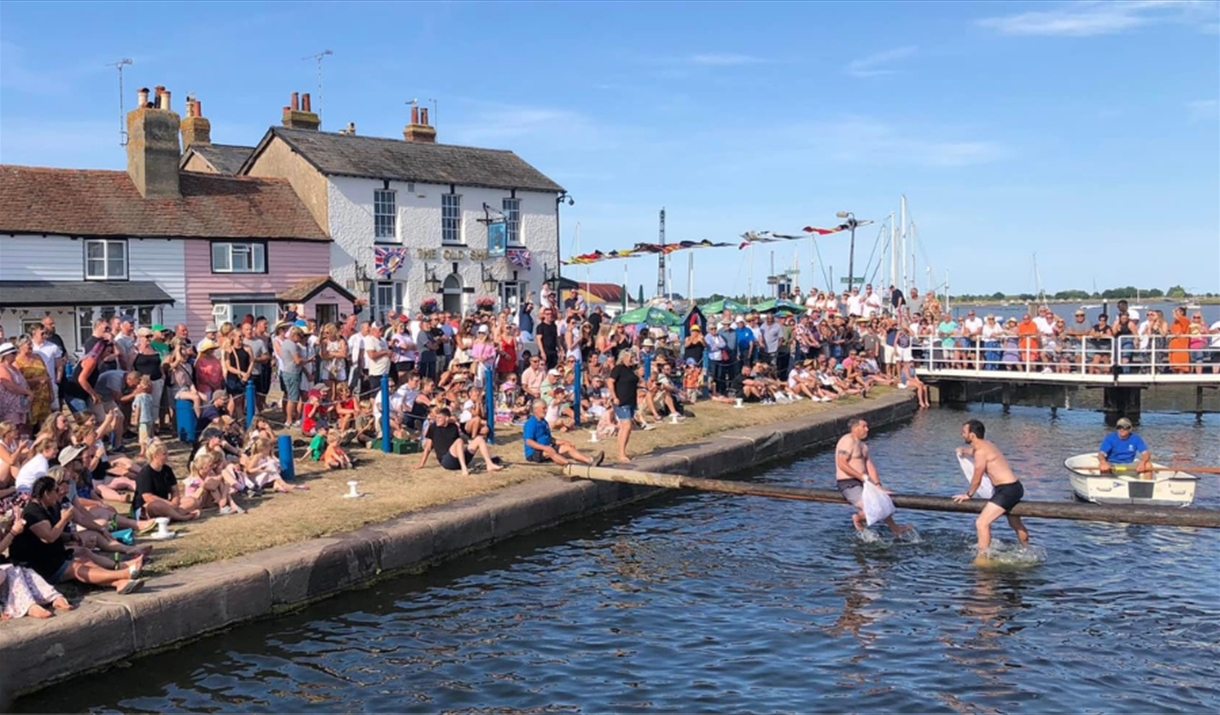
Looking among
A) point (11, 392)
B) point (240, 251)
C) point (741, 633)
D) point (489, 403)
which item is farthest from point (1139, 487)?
point (240, 251)

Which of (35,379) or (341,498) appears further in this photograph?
(35,379)

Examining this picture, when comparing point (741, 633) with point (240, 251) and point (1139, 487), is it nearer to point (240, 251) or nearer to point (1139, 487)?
point (1139, 487)

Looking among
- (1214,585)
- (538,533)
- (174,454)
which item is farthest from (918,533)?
(174,454)

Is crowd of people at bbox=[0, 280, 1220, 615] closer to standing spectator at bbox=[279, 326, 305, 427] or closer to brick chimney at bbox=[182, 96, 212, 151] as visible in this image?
standing spectator at bbox=[279, 326, 305, 427]

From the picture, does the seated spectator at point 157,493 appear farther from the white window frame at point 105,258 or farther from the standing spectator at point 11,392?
the white window frame at point 105,258

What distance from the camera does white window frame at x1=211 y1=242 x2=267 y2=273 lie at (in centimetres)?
3039

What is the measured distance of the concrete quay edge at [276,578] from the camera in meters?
8.40

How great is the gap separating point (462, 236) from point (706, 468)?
2010cm

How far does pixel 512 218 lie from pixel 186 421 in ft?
75.6

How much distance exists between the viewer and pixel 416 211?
113 ft

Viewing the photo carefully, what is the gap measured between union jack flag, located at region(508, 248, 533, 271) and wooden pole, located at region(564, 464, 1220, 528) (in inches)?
882

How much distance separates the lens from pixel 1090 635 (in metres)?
9.84

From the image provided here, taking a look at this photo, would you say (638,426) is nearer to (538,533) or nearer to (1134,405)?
(538,533)

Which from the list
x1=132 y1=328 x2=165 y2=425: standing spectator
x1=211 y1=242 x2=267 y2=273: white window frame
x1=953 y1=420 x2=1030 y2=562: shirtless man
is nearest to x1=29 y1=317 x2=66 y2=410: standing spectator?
x1=132 y1=328 x2=165 y2=425: standing spectator
